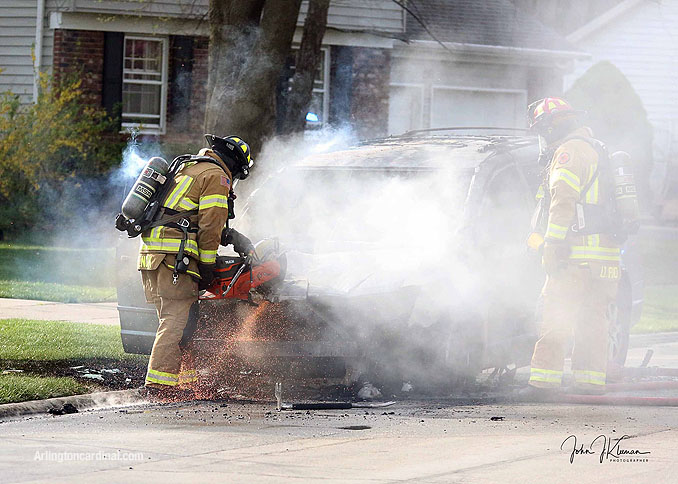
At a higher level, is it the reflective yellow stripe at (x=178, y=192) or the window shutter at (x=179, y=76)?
the window shutter at (x=179, y=76)

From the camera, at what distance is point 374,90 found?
2100cm

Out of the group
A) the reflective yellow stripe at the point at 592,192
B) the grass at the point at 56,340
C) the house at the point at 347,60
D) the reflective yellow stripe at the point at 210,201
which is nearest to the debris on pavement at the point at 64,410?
the grass at the point at 56,340

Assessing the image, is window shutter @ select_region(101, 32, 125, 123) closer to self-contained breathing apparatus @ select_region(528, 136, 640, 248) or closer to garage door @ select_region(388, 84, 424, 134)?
garage door @ select_region(388, 84, 424, 134)

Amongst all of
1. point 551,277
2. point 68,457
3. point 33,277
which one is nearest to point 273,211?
point 551,277

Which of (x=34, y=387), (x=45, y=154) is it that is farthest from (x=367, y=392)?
(x=45, y=154)

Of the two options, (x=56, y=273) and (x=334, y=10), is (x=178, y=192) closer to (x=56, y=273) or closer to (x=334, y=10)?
(x=56, y=273)

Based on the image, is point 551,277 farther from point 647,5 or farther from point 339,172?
point 647,5

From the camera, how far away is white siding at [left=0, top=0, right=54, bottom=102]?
18.9 metres

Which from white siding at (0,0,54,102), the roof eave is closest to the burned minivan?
white siding at (0,0,54,102)

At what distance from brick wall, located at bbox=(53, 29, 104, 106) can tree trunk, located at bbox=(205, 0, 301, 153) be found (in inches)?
254

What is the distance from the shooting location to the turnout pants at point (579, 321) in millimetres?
7520

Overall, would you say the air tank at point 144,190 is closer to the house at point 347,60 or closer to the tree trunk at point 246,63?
the tree trunk at point 246,63

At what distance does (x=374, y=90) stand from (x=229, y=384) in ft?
45.6
